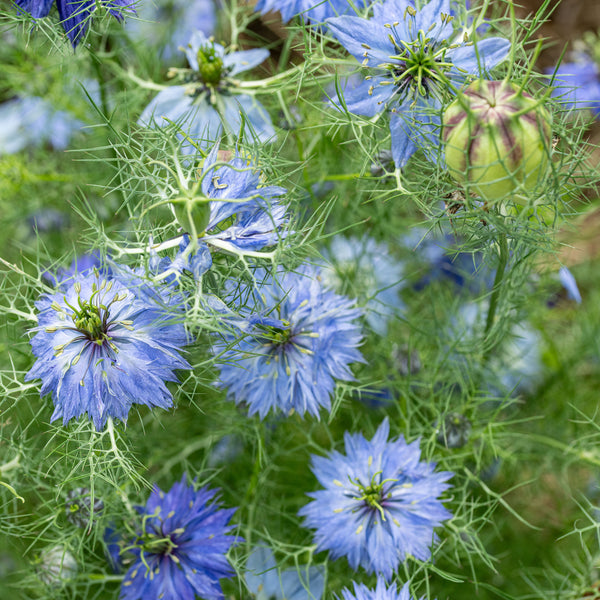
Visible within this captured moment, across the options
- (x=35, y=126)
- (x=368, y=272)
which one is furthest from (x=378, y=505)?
(x=35, y=126)

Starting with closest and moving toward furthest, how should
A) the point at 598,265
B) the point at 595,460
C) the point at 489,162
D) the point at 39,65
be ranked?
the point at 489,162
the point at 595,460
the point at 39,65
the point at 598,265

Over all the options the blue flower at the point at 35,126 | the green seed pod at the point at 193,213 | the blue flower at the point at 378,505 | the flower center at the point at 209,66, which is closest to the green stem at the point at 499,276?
the blue flower at the point at 378,505

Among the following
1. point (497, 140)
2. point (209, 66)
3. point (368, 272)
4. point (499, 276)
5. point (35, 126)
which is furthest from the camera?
point (35, 126)

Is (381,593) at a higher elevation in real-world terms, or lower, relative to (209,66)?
lower

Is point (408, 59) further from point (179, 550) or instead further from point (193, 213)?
point (179, 550)

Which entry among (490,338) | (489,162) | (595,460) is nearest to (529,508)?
(595,460)

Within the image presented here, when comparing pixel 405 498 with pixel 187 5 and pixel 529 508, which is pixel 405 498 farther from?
pixel 187 5
